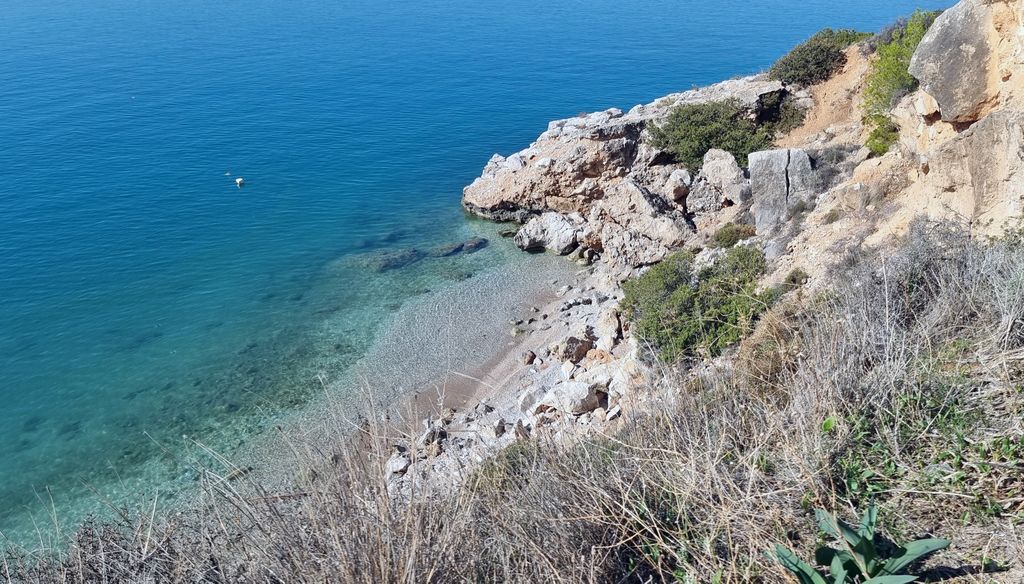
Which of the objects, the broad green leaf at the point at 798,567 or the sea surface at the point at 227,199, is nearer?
the broad green leaf at the point at 798,567

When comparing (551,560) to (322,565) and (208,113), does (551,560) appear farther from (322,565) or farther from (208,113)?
(208,113)

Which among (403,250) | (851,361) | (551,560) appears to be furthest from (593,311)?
(551,560)

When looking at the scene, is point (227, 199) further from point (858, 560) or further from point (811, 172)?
point (858, 560)

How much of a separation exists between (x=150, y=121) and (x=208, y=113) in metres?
3.27

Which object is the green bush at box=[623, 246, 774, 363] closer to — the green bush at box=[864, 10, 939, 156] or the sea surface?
the green bush at box=[864, 10, 939, 156]

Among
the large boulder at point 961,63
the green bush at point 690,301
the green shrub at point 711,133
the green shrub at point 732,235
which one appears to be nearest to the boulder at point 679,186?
the green shrub at point 711,133

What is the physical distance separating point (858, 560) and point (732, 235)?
599 inches

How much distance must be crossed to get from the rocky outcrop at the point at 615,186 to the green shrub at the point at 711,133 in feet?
1.80

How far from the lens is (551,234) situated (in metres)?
23.3

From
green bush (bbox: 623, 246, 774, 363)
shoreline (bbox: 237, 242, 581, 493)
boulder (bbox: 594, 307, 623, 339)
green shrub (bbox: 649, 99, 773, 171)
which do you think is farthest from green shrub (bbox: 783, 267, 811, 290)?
green shrub (bbox: 649, 99, 773, 171)

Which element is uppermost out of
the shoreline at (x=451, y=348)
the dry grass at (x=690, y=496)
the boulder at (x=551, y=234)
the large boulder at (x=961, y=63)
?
the large boulder at (x=961, y=63)

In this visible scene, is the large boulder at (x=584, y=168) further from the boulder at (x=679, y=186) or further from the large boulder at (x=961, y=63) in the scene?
A: the large boulder at (x=961, y=63)

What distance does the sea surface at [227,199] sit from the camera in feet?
52.1

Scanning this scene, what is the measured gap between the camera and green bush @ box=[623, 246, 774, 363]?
11.2m
